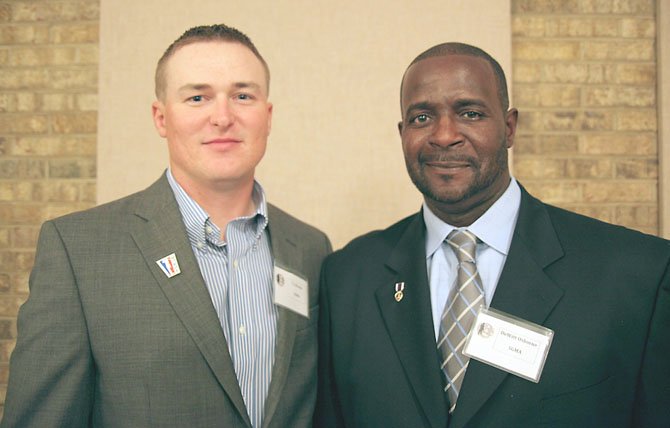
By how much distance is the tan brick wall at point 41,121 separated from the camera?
309 centimetres

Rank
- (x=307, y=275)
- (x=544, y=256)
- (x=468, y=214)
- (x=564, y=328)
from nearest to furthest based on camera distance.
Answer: (x=564, y=328) → (x=544, y=256) → (x=468, y=214) → (x=307, y=275)

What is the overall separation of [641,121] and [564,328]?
193 centimetres

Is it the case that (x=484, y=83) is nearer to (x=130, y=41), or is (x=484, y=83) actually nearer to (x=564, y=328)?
(x=564, y=328)

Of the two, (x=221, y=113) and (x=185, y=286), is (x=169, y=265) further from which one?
(x=221, y=113)

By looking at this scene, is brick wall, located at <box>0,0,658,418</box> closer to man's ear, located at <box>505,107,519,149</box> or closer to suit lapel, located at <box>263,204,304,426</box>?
man's ear, located at <box>505,107,519,149</box>

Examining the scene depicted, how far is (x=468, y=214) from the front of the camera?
6.15 feet

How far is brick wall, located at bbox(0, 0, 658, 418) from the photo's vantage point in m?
3.04

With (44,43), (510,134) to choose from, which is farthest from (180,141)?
(44,43)

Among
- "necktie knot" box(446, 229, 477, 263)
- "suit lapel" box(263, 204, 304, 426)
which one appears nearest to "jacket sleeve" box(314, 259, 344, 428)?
"suit lapel" box(263, 204, 304, 426)

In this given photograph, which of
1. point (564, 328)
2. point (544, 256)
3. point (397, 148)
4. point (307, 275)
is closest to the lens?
point (564, 328)

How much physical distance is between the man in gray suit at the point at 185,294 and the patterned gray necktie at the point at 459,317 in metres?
0.51

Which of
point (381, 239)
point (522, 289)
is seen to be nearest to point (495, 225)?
point (522, 289)

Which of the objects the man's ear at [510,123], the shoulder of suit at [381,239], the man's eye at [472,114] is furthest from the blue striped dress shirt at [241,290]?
the man's ear at [510,123]

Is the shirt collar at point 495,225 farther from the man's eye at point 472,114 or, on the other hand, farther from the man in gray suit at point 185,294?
the man in gray suit at point 185,294
